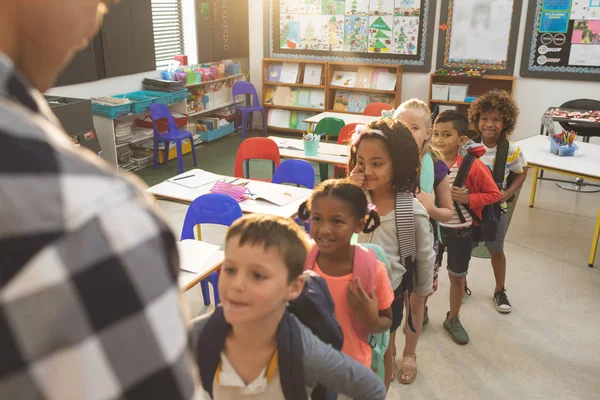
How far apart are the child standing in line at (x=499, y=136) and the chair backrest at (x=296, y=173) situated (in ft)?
3.91

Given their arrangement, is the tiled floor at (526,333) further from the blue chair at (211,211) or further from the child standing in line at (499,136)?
the blue chair at (211,211)

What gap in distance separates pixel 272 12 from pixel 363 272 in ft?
23.0

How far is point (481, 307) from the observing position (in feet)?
11.9

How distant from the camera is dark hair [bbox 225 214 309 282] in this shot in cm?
127

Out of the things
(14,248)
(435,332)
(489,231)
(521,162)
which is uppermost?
(14,248)

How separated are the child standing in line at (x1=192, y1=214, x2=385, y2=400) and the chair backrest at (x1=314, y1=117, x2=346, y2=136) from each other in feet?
13.8

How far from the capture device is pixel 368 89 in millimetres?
7492

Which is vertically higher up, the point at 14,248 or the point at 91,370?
the point at 14,248

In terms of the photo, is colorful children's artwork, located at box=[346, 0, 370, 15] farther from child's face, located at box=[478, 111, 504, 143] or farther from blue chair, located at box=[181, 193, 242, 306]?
blue chair, located at box=[181, 193, 242, 306]

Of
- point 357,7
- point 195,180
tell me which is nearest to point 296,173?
point 195,180

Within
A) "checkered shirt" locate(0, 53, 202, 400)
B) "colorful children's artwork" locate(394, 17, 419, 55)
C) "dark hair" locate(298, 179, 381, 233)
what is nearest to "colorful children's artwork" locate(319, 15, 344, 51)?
"colorful children's artwork" locate(394, 17, 419, 55)

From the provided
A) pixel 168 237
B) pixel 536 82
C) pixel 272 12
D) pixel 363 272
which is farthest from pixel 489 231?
pixel 272 12

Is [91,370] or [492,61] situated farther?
[492,61]

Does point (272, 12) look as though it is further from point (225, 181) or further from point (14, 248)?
point (14, 248)
